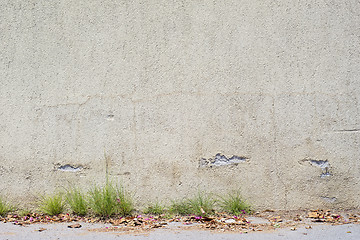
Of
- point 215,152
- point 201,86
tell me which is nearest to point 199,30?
point 201,86

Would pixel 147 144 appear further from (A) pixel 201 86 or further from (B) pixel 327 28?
(B) pixel 327 28

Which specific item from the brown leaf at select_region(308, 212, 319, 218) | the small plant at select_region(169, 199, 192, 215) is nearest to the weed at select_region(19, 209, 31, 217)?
the small plant at select_region(169, 199, 192, 215)

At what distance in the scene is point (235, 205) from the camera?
3799mm

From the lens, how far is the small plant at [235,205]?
3.80 meters

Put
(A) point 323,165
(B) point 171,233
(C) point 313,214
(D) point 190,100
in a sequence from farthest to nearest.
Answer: (D) point 190,100
(A) point 323,165
(C) point 313,214
(B) point 171,233

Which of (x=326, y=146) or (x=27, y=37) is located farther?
(x=27, y=37)

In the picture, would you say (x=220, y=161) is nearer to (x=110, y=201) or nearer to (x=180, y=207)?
(x=180, y=207)

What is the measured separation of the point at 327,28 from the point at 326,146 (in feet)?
4.17

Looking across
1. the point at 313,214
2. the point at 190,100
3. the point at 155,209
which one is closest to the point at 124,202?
the point at 155,209

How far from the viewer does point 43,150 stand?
398 centimetres

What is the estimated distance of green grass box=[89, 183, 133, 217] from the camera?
376 cm

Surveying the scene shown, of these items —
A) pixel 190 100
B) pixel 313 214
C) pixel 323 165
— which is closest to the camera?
pixel 313 214

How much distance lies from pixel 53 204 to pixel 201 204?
1564 mm

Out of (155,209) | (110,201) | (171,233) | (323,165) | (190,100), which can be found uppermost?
(190,100)
